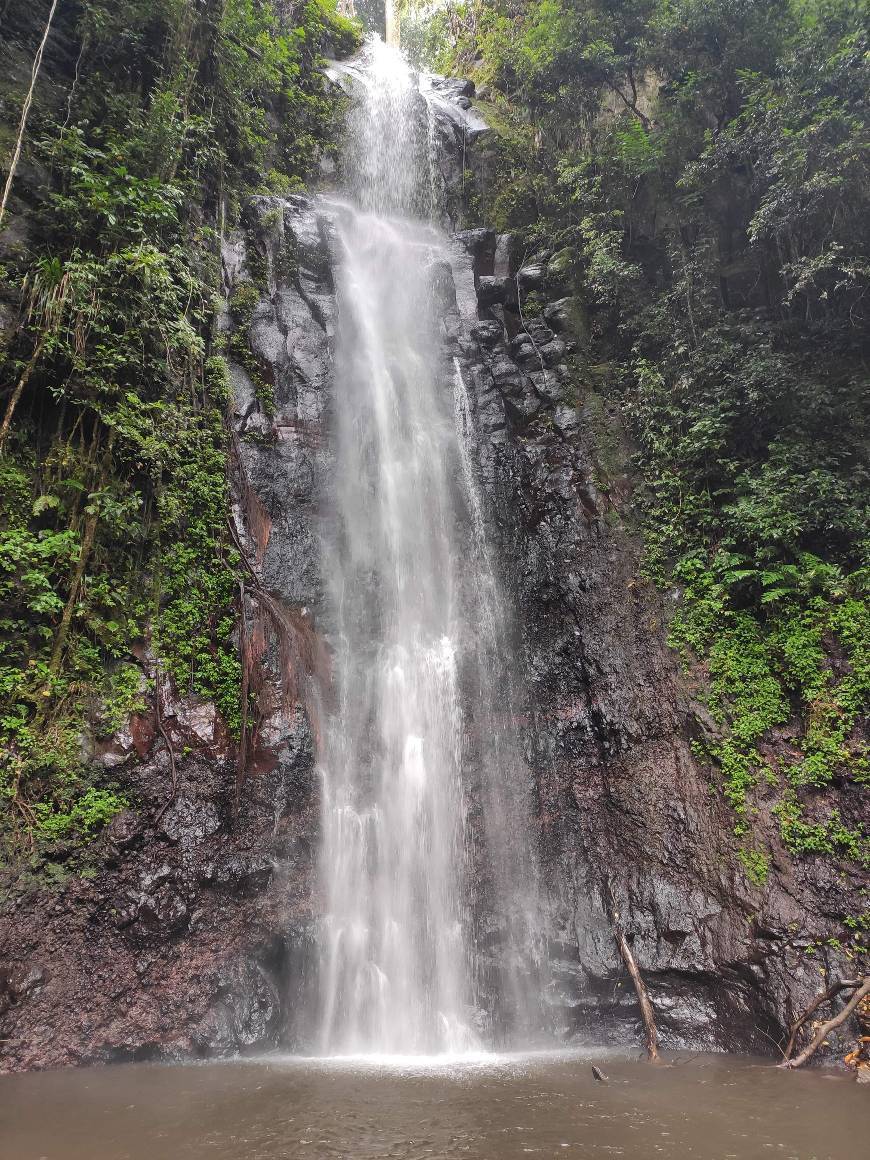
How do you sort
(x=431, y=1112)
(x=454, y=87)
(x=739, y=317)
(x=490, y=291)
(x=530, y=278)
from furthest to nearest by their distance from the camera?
1. (x=454, y=87)
2. (x=530, y=278)
3. (x=490, y=291)
4. (x=739, y=317)
5. (x=431, y=1112)

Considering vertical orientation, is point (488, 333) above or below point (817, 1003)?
above

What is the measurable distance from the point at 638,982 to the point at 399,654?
529 cm

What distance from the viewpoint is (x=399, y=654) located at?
10188 millimetres

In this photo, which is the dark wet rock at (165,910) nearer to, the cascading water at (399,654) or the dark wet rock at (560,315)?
the cascading water at (399,654)

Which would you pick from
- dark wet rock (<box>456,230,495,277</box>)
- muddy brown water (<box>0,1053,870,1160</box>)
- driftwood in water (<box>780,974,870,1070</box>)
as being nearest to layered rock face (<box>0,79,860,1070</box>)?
driftwood in water (<box>780,974,870,1070</box>)

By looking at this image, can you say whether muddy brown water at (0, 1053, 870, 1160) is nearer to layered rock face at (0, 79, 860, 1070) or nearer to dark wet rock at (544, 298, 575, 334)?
layered rock face at (0, 79, 860, 1070)

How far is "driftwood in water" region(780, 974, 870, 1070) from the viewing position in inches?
237

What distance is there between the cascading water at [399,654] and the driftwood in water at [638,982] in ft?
3.88

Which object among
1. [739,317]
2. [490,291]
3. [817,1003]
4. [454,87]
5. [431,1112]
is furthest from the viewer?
[454,87]

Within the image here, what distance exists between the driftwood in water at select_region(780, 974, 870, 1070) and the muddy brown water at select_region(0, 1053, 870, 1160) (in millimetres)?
204

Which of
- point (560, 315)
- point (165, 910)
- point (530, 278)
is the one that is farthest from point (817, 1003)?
point (530, 278)

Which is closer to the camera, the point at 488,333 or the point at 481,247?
the point at 488,333

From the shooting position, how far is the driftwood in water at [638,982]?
22.6 feet

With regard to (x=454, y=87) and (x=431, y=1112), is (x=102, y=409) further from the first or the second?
(x=454, y=87)
